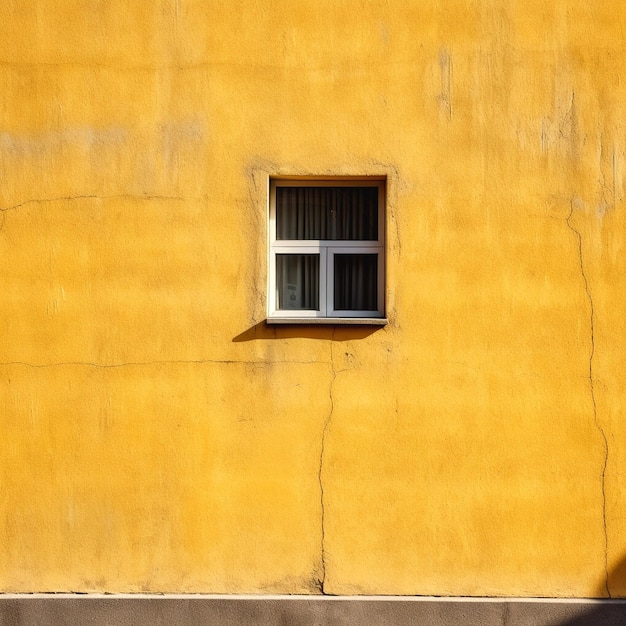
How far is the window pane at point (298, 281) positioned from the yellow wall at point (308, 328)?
0.28 m

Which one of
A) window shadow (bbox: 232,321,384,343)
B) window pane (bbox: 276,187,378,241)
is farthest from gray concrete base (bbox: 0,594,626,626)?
window pane (bbox: 276,187,378,241)

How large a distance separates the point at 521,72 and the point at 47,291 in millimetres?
3537

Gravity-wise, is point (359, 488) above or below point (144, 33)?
below

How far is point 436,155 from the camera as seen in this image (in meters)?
5.58

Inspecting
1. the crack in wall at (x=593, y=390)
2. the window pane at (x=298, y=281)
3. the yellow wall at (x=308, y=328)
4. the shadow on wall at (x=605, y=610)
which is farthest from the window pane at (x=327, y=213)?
the shadow on wall at (x=605, y=610)

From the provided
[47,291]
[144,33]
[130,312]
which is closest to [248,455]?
[130,312]

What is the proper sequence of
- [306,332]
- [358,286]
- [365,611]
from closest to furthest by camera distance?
[365,611] → [306,332] → [358,286]

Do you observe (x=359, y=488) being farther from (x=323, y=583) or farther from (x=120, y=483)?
(x=120, y=483)

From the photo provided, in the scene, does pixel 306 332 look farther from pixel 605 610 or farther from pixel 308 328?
pixel 605 610

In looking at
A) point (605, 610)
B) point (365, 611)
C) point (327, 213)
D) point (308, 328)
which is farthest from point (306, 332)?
point (605, 610)

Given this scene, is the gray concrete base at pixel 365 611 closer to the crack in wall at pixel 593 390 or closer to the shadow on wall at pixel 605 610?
the shadow on wall at pixel 605 610

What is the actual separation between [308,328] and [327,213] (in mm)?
869

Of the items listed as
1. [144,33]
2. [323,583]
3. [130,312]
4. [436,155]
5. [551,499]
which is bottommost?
[323,583]

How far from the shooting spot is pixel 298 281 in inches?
231
